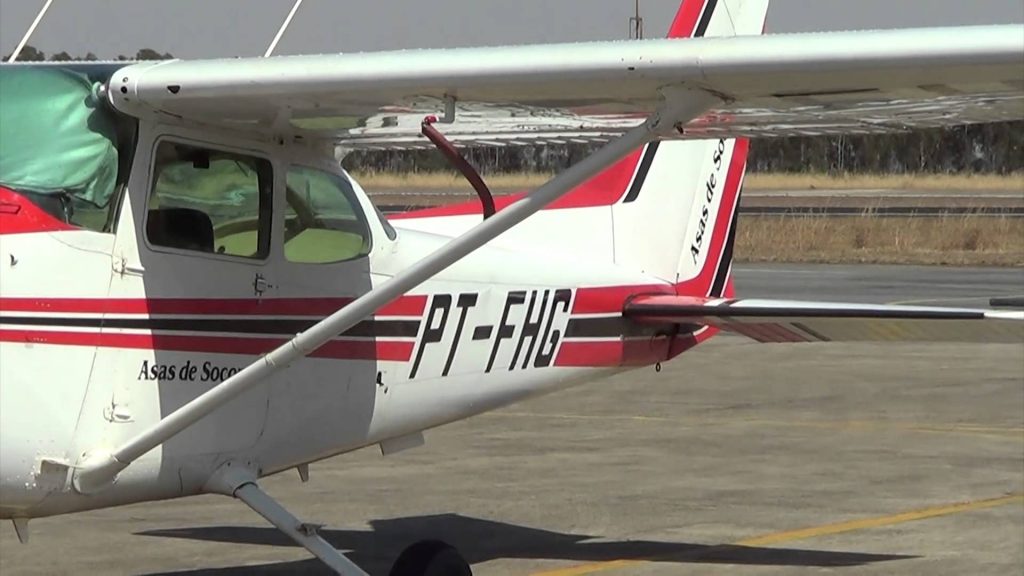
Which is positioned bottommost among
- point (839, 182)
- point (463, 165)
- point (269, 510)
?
point (839, 182)

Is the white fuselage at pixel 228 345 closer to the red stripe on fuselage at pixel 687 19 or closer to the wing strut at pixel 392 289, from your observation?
the wing strut at pixel 392 289

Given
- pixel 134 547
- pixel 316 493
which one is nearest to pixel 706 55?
pixel 134 547

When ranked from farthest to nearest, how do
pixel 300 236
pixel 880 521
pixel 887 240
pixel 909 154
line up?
pixel 909 154, pixel 887 240, pixel 880 521, pixel 300 236

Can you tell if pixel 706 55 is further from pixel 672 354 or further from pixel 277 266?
pixel 672 354

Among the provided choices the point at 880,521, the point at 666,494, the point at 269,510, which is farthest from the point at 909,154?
the point at 269,510

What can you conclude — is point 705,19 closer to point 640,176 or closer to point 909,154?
point 640,176

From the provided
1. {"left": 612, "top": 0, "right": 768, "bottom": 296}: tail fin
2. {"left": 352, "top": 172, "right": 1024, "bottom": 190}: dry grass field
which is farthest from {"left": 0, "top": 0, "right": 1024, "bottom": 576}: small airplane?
{"left": 352, "top": 172, "right": 1024, "bottom": 190}: dry grass field

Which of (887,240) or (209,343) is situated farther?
(887,240)

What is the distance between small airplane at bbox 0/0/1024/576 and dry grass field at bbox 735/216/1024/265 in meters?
24.4

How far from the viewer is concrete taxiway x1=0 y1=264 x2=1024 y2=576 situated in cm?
842

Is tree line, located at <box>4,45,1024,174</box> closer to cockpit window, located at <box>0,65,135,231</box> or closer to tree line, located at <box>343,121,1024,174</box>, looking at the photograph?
tree line, located at <box>343,121,1024,174</box>

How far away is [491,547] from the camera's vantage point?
8680mm

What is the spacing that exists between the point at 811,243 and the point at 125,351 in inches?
1182

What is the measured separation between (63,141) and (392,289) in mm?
1192
